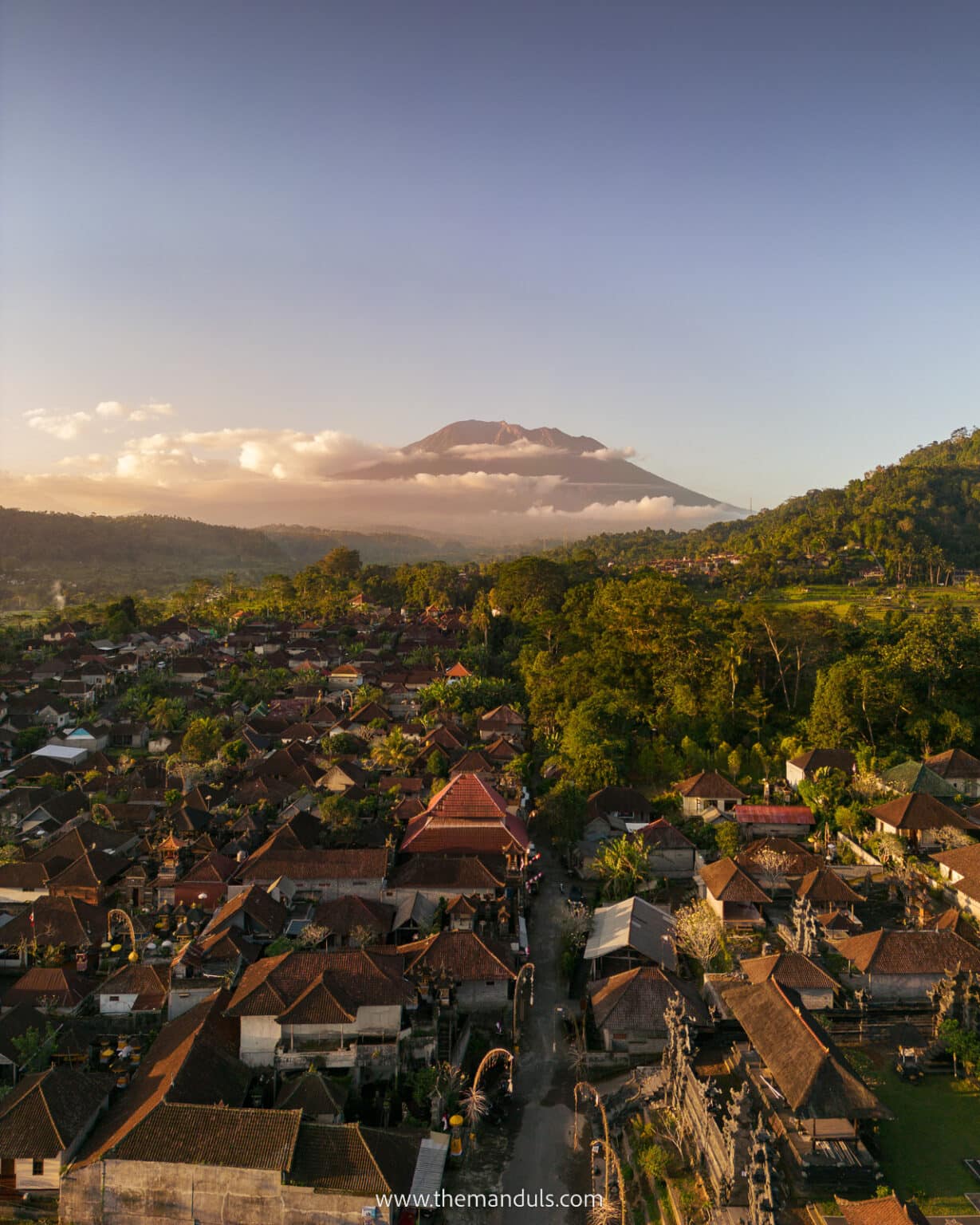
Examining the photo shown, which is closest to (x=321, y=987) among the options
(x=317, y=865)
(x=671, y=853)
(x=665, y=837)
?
(x=317, y=865)

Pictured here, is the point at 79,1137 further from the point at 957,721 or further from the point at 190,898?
the point at 957,721

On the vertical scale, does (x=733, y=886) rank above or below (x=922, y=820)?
below

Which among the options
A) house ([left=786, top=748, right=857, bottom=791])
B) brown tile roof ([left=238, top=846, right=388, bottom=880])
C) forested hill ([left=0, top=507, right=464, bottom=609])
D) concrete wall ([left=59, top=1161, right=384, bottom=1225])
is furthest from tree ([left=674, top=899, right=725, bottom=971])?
forested hill ([left=0, top=507, right=464, bottom=609])

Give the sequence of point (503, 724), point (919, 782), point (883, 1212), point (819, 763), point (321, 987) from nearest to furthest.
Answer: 1. point (883, 1212)
2. point (321, 987)
3. point (919, 782)
4. point (819, 763)
5. point (503, 724)

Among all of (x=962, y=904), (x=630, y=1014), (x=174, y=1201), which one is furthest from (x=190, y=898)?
(x=962, y=904)

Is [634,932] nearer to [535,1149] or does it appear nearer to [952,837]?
[535,1149]
